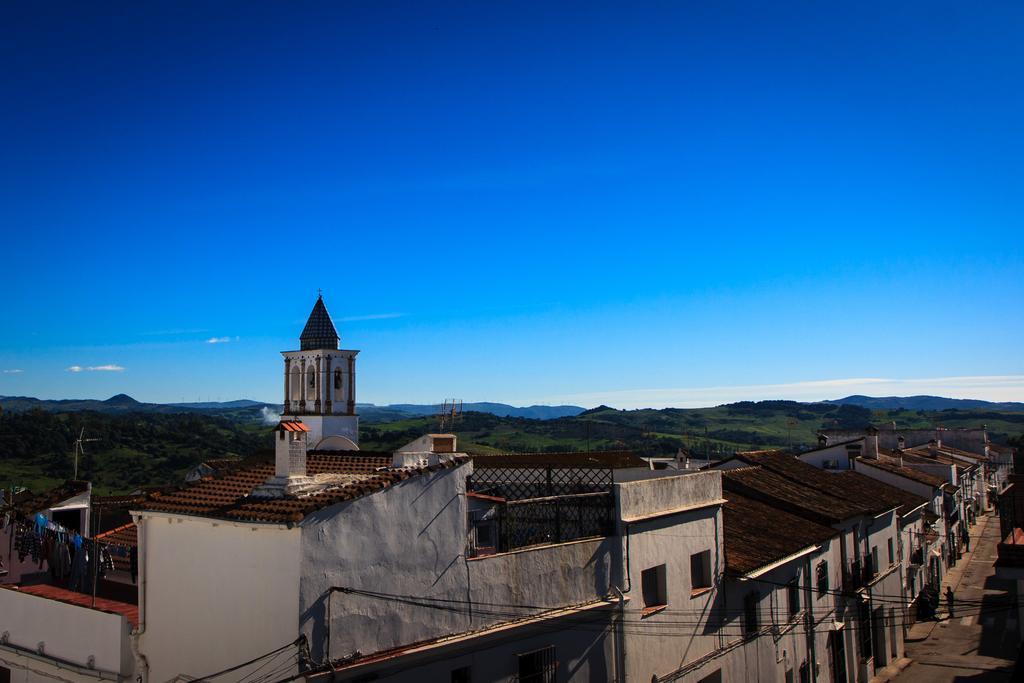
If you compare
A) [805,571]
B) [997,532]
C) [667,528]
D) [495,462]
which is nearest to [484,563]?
[667,528]

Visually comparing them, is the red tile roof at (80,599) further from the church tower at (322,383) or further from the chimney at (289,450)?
the church tower at (322,383)

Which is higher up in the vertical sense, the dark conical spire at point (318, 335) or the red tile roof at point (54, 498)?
the dark conical spire at point (318, 335)

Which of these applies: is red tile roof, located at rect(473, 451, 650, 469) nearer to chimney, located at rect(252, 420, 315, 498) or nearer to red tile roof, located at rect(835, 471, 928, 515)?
chimney, located at rect(252, 420, 315, 498)

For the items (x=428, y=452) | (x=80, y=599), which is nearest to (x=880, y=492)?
(x=428, y=452)

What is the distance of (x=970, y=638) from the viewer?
31094 millimetres

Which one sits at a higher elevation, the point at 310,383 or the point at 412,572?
the point at 310,383

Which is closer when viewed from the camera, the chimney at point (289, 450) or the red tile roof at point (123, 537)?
the chimney at point (289, 450)

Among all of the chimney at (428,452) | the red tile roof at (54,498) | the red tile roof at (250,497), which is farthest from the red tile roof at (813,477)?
the red tile roof at (54,498)

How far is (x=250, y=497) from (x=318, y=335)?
3140cm

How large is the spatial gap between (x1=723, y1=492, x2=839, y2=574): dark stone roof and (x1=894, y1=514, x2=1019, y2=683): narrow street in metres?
6.29

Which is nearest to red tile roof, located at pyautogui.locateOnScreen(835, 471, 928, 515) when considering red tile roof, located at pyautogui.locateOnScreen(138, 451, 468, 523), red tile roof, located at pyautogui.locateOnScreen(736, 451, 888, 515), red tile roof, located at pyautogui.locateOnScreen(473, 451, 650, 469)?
red tile roof, located at pyautogui.locateOnScreen(736, 451, 888, 515)

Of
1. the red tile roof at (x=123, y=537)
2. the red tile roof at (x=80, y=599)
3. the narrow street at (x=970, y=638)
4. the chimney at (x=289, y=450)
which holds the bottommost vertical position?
the narrow street at (x=970, y=638)

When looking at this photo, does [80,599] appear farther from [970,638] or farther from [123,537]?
[970,638]

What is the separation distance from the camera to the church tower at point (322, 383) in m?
42.8
